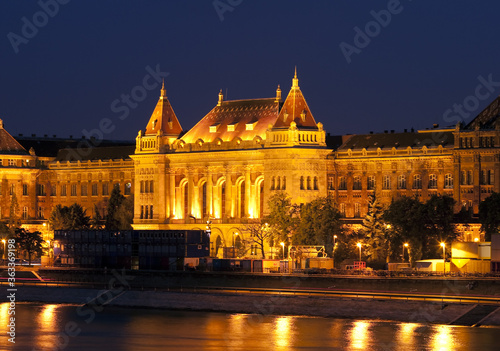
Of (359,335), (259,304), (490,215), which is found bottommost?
(359,335)

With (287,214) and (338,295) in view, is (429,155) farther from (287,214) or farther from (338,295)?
(338,295)

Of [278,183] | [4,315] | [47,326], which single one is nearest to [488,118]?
[278,183]

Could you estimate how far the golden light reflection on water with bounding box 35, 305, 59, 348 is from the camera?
398ft

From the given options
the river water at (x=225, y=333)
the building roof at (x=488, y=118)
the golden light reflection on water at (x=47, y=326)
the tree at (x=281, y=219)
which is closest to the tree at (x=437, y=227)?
the tree at (x=281, y=219)

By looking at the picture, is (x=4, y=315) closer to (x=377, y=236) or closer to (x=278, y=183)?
(x=377, y=236)

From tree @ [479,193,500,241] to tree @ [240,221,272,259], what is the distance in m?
26.8

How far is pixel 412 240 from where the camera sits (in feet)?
562

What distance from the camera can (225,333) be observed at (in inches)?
4948

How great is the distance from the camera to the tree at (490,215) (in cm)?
17075

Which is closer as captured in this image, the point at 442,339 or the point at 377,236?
the point at 442,339

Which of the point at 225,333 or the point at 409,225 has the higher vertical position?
the point at 409,225

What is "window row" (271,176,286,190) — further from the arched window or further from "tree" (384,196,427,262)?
"tree" (384,196,427,262)

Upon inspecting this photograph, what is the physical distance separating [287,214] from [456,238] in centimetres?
2375

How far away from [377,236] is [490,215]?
13.3 metres
